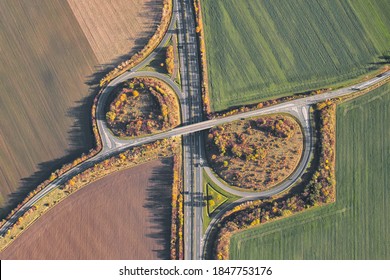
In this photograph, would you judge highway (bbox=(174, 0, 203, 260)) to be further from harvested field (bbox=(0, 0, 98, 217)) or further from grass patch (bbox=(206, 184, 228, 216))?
harvested field (bbox=(0, 0, 98, 217))

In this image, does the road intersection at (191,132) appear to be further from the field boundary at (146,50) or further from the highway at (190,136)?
the field boundary at (146,50)

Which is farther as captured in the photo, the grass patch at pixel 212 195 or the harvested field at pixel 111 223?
the harvested field at pixel 111 223

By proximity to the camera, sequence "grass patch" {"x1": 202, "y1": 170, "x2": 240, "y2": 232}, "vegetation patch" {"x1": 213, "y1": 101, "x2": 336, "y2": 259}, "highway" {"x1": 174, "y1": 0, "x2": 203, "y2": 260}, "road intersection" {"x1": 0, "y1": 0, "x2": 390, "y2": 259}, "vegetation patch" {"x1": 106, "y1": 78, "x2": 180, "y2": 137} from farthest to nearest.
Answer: "vegetation patch" {"x1": 106, "y1": 78, "x2": 180, "y2": 137} → "road intersection" {"x1": 0, "y1": 0, "x2": 390, "y2": 259} → "grass patch" {"x1": 202, "y1": 170, "x2": 240, "y2": 232} → "highway" {"x1": 174, "y1": 0, "x2": 203, "y2": 260} → "vegetation patch" {"x1": 213, "y1": 101, "x2": 336, "y2": 259}

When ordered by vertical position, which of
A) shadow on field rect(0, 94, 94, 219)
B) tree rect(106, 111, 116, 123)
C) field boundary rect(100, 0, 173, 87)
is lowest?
shadow on field rect(0, 94, 94, 219)

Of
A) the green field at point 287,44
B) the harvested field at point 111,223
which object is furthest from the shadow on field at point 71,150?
the green field at point 287,44

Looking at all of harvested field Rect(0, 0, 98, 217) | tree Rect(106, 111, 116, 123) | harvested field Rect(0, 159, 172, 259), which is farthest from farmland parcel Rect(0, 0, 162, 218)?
harvested field Rect(0, 159, 172, 259)

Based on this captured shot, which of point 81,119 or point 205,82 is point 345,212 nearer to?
point 205,82

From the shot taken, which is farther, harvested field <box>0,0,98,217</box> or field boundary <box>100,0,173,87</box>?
field boundary <box>100,0,173,87</box>
